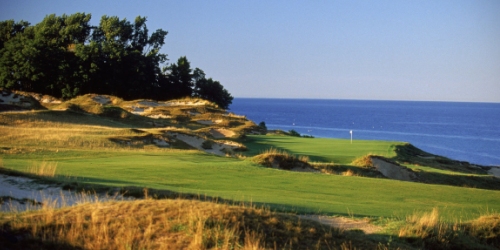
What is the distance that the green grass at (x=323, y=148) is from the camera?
93.1 feet

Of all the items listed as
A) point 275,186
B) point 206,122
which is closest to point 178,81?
point 206,122

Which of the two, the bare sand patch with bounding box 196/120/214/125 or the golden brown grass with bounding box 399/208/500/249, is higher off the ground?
the bare sand patch with bounding box 196/120/214/125

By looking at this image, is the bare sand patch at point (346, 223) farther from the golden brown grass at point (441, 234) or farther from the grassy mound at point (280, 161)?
the grassy mound at point (280, 161)

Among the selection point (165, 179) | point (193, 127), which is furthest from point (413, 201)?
point (193, 127)

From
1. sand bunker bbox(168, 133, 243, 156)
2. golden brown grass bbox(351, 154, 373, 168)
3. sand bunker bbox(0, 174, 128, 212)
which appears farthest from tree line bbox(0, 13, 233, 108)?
sand bunker bbox(0, 174, 128, 212)

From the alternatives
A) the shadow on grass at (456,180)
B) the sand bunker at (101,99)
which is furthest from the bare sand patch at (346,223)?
the sand bunker at (101,99)

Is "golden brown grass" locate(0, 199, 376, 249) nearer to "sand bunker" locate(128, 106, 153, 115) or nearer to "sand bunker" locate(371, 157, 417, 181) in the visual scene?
"sand bunker" locate(371, 157, 417, 181)

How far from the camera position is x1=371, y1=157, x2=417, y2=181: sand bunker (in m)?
24.4

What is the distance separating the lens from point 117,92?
2645 inches

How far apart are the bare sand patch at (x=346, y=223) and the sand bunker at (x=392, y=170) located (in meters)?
13.9

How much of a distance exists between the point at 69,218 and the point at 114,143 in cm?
1560

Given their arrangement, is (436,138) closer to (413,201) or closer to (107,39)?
(107,39)

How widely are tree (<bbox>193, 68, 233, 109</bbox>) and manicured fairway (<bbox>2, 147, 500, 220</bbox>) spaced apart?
55.7 metres

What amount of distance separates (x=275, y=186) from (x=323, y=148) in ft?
59.6
